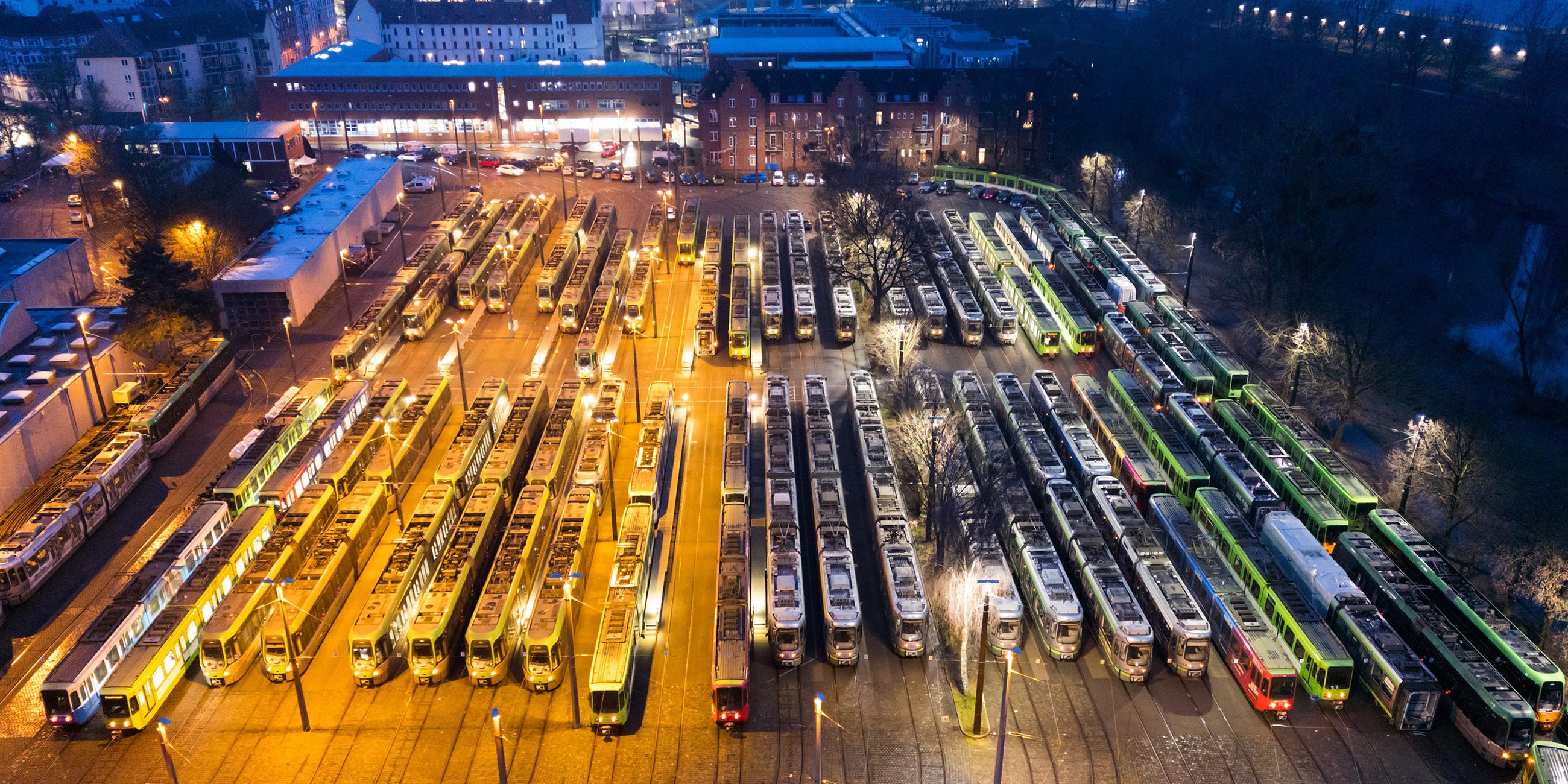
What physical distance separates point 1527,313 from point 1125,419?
3549cm

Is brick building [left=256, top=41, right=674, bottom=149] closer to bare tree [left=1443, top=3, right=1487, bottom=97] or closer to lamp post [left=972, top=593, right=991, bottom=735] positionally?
bare tree [left=1443, top=3, right=1487, bottom=97]

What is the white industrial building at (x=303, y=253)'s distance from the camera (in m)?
78.6

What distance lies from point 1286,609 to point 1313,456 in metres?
14.5

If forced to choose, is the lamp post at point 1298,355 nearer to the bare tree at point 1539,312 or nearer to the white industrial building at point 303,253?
the bare tree at point 1539,312

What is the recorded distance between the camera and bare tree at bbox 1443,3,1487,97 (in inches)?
4417

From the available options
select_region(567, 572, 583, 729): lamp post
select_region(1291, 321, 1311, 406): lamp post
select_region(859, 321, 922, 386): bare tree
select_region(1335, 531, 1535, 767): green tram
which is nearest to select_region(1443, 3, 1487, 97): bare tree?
select_region(1291, 321, 1311, 406): lamp post

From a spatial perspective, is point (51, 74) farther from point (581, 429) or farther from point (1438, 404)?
point (1438, 404)

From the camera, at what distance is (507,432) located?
189ft

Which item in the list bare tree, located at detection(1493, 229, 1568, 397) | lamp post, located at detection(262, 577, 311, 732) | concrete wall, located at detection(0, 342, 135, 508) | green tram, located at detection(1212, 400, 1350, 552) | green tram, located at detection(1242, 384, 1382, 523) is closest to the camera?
lamp post, located at detection(262, 577, 311, 732)

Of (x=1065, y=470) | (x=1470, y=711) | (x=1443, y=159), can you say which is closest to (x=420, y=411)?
(x=1065, y=470)

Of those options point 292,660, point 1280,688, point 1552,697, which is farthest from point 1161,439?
point 292,660

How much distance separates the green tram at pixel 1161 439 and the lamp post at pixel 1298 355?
10356 mm

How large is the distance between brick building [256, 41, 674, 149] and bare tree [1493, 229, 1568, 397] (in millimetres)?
99834

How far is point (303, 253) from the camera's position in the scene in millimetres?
84250
